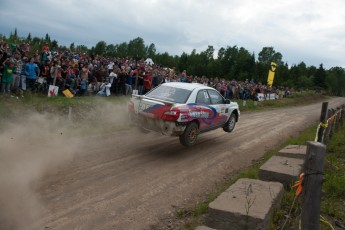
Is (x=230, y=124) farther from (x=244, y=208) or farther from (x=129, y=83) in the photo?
(x=129, y=83)

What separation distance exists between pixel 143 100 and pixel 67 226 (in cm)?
503

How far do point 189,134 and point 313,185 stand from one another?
6.09 meters

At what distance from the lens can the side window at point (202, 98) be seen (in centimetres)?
998

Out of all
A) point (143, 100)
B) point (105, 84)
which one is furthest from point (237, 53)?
point (143, 100)

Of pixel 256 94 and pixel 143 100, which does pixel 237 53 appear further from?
pixel 143 100

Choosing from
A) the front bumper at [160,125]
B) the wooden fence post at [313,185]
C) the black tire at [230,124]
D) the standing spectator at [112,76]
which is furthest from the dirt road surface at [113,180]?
the standing spectator at [112,76]

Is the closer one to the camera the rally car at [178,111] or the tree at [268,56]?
the rally car at [178,111]

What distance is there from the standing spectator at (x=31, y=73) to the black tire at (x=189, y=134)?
7598mm

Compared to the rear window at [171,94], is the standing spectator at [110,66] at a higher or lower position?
higher

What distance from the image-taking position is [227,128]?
1198cm

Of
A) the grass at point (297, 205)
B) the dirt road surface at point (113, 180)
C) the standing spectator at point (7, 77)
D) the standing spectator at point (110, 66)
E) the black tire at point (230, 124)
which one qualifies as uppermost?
the standing spectator at point (110, 66)

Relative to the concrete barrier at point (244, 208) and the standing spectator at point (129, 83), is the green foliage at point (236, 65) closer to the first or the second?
the standing spectator at point (129, 83)

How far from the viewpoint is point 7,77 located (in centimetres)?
1259

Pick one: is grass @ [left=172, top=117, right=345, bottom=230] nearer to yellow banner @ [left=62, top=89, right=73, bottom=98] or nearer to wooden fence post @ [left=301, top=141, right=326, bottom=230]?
Answer: wooden fence post @ [left=301, top=141, right=326, bottom=230]
